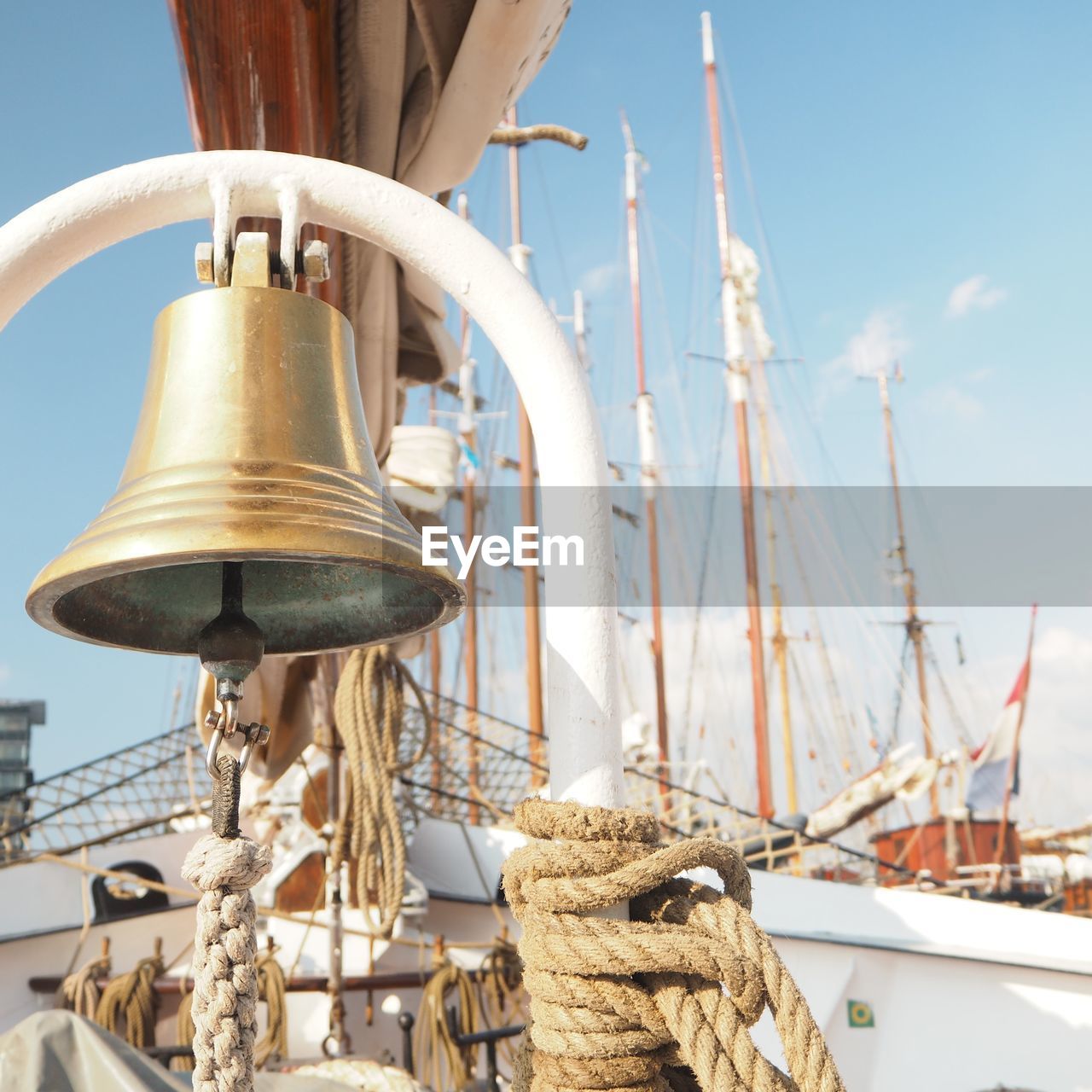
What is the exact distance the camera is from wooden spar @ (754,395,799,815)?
20.4 m

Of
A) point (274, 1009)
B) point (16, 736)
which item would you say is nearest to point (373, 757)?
point (274, 1009)

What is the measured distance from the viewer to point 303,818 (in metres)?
6.46

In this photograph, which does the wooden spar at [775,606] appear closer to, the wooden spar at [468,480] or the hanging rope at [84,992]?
the wooden spar at [468,480]

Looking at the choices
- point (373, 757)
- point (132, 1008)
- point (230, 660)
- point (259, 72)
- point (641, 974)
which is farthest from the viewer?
point (132, 1008)

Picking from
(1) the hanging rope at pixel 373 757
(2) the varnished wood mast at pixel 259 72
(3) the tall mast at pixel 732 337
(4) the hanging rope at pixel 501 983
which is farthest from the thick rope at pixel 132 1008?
(3) the tall mast at pixel 732 337

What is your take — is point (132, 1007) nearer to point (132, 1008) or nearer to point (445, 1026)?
point (132, 1008)

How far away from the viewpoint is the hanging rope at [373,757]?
3.23 meters

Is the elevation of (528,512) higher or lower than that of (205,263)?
higher

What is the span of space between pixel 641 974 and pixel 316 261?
0.98 m

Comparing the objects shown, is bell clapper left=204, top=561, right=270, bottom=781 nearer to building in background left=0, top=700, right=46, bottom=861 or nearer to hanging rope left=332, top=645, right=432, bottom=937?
hanging rope left=332, top=645, right=432, bottom=937

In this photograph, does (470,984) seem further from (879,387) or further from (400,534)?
(879,387)

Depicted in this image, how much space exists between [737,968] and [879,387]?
28.1 meters

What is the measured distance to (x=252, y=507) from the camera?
3.94 ft

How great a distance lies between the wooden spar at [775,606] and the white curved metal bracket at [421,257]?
1994 cm
